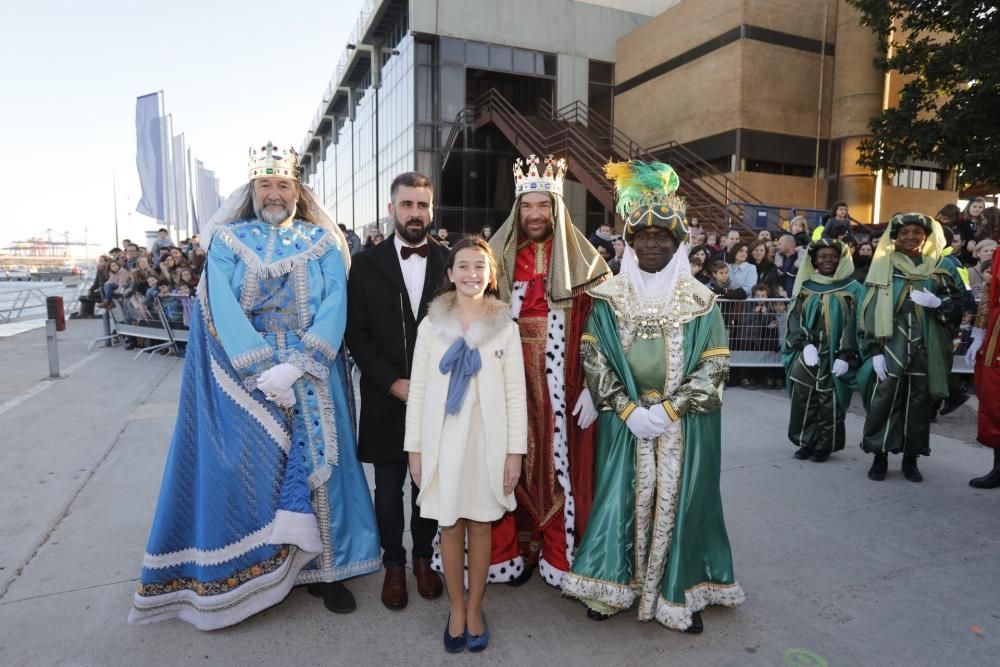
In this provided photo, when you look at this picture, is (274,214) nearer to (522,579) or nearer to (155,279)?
(522,579)

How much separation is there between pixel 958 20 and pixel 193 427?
16541 mm

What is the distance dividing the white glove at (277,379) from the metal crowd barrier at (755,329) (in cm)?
678

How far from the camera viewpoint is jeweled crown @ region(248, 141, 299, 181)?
3279mm

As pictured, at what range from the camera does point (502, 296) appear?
3270mm

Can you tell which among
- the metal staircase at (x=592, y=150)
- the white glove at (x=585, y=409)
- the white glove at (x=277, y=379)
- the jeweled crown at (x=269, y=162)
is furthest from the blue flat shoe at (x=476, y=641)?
the metal staircase at (x=592, y=150)

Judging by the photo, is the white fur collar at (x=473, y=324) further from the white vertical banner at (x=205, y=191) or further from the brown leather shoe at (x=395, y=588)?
the white vertical banner at (x=205, y=191)

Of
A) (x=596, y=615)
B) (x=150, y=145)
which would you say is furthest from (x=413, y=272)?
(x=150, y=145)

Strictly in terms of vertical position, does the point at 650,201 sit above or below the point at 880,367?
above

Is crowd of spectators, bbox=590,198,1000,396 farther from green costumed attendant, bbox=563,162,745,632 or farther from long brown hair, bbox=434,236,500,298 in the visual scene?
long brown hair, bbox=434,236,500,298

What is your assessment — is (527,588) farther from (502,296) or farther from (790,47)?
(790,47)

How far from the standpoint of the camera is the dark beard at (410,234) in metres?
3.36

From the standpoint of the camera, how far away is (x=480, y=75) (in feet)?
72.6

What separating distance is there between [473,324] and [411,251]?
76 cm

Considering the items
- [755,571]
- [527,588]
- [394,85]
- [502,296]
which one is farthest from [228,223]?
[394,85]
